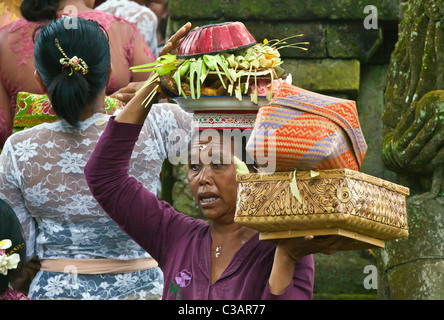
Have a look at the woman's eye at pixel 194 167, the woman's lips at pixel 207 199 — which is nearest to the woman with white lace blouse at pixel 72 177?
the woman's eye at pixel 194 167

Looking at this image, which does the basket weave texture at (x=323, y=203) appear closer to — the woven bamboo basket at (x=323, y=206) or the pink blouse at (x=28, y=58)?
the woven bamboo basket at (x=323, y=206)

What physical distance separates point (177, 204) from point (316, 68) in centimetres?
119

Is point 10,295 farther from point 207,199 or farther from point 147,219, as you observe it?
point 207,199

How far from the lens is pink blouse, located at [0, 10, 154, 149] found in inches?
163

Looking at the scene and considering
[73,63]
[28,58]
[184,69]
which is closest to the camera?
[184,69]

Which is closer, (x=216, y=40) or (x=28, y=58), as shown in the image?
(x=216, y=40)

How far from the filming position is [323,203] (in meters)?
2.38

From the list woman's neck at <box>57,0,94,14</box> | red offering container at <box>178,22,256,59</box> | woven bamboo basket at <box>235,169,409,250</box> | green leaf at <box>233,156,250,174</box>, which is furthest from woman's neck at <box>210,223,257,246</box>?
woman's neck at <box>57,0,94,14</box>

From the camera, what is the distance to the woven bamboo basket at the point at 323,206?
2383 mm

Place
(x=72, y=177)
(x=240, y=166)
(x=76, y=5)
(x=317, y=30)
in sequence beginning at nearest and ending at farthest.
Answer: (x=240, y=166) < (x=72, y=177) < (x=76, y=5) < (x=317, y=30)

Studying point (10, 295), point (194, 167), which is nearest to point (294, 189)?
point (194, 167)

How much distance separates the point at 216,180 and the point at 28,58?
66.9 inches

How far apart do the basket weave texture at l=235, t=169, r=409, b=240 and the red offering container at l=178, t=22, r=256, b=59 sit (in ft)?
1.74

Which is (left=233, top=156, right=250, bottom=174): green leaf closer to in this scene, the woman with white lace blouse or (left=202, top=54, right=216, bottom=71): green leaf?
(left=202, top=54, right=216, bottom=71): green leaf
